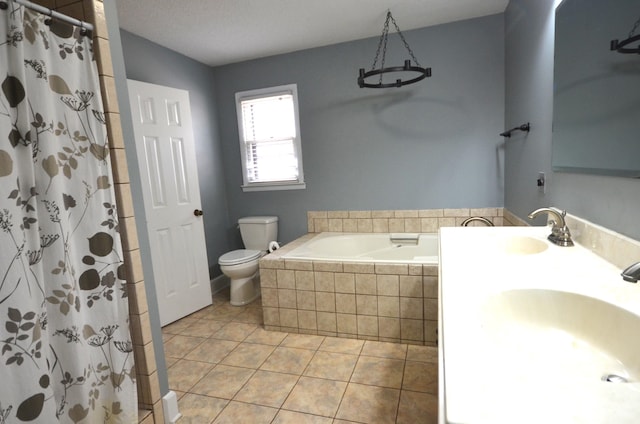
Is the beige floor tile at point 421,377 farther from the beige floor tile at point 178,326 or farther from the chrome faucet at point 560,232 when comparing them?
the beige floor tile at point 178,326

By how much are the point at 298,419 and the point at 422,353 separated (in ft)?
3.17

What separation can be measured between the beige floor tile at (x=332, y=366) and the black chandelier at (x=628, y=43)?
6.42ft

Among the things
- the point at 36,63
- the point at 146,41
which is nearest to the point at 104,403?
the point at 36,63

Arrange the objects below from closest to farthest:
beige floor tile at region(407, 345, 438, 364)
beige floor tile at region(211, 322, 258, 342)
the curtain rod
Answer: the curtain rod
beige floor tile at region(407, 345, 438, 364)
beige floor tile at region(211, 322, 258, 342)

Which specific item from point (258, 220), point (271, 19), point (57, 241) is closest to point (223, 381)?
point (57, 241)

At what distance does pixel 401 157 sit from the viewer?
314cm

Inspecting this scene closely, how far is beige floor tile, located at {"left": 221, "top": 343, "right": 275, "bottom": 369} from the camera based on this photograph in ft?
7.19

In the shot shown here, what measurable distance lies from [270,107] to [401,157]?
150cm

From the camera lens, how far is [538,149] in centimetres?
194

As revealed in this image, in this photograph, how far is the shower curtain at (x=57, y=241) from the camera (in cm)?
96

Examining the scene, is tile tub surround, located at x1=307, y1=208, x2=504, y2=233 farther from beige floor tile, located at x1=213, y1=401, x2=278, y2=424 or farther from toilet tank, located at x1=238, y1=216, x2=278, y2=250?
beige floor tile, located at x1=213, y1=401, x2=278, y2=424

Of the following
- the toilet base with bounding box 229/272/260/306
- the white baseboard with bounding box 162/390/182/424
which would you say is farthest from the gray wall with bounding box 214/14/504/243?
the white baseboard with bounding box 162/390/182/424

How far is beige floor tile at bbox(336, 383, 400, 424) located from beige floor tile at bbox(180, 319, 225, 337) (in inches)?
53.0

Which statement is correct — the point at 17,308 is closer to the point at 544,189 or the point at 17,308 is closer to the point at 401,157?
the point at 544,189
